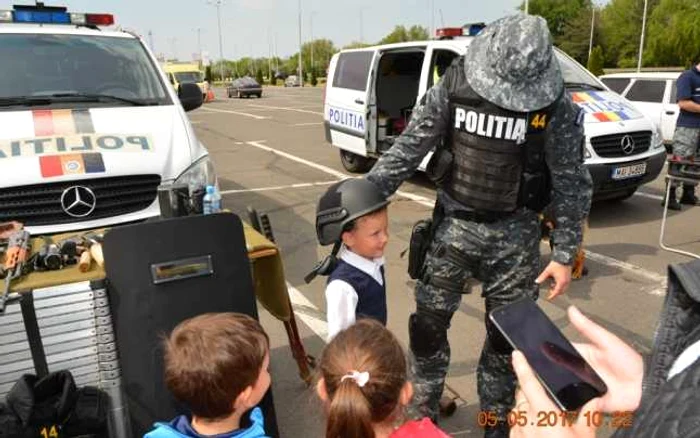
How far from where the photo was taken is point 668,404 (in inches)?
23.6

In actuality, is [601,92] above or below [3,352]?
above

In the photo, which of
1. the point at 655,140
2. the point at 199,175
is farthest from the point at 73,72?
the point at 655,140

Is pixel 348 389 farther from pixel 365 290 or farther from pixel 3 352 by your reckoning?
pixel 3 352

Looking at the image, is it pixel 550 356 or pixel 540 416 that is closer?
pixel 540 416

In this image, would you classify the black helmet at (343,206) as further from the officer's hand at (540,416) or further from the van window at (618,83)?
the van window at (618,83)

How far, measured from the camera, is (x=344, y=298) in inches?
78.6

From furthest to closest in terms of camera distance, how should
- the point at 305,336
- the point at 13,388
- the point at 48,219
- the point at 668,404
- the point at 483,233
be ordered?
the point at 305,336, the point at 48,219, the point at 483,233, the point at 13,388, the point at 668,404

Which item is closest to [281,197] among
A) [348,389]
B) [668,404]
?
[348,389]

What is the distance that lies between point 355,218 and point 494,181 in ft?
1.88

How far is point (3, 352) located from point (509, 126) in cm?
200

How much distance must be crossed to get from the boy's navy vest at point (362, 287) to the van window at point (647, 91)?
364 inches

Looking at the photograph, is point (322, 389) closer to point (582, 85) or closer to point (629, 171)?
point (629, 171)

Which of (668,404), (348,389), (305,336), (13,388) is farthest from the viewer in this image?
(305,336)

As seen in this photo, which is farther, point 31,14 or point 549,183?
point 31,14
